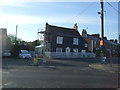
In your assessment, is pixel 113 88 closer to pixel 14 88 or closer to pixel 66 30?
pixel 14 88

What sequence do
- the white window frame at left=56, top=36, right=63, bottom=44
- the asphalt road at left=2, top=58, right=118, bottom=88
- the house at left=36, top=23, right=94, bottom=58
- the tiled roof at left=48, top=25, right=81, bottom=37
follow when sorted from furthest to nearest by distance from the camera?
the white window frame at left=56, top=36, right=63, bottom=44 → the tiled roof at left=48, top=25, right=81, bottom=37 → the house at left=36, top=23, right=94, bottom=58 → the asphalt road at left=2, top=58, right=118, bottom=88

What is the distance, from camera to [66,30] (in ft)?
202

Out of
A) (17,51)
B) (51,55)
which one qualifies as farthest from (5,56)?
(51,55)

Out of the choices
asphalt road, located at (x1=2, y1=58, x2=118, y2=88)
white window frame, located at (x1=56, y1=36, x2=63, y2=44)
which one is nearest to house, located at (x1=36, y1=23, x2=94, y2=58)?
white window frame, located at (x1=56, y1=36, x2=63, y2=44)

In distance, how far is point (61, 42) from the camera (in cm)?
5828

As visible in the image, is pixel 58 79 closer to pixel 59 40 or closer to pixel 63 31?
pixel 59 40

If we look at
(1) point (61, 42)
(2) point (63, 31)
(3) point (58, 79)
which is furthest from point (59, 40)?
(3) point (58, 79)

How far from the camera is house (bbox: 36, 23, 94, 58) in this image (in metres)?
56.5

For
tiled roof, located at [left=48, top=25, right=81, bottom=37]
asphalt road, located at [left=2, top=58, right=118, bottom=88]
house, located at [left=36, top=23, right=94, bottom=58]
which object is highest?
tiled roof, located at [left=48, top=25, right=81, bottom=37]

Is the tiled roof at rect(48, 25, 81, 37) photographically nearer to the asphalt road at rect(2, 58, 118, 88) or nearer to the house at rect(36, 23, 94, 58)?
the house at rect(36, 23, 94, 58)

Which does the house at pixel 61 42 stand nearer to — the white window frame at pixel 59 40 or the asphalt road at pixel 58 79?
the white window frame at pixel 59 40

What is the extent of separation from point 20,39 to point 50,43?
3977 cm

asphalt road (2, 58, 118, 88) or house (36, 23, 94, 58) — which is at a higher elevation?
house (36, 23, 94, 58)

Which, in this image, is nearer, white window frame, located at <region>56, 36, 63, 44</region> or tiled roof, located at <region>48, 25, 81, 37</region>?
tiled roof, located at <region>48, 25, 81, 37</region>
